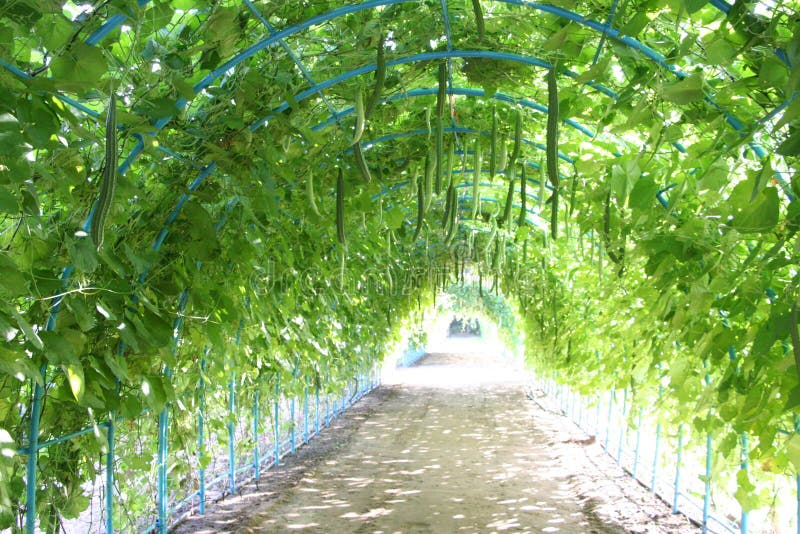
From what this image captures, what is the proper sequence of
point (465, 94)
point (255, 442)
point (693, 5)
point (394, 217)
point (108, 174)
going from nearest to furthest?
1. point (693, 5)
2. point (108, 174)
3. point (465, 94)
4. point (394, 217)
5. point (255, 442)

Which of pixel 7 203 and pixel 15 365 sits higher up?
pixel 7 203

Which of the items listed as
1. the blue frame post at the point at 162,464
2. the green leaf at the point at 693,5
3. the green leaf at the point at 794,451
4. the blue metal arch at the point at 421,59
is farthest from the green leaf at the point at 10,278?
the green leaf at the point at 794,451

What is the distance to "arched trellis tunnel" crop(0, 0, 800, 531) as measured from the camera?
Answer: 80.3 inches

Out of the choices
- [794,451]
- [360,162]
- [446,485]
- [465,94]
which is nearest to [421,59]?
[360,162]

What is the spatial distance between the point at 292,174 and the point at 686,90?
1983mm

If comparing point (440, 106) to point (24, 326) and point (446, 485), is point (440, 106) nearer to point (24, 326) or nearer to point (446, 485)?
point (24, 326)

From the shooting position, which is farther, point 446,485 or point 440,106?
point 446,485

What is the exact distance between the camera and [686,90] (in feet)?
6.80

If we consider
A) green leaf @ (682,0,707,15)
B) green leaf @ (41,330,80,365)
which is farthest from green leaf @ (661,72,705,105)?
green leaf @ (41,330,80,365)

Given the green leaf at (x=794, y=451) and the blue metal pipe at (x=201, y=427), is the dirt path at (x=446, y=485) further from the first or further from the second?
the green leaf at (x=794, y=451)

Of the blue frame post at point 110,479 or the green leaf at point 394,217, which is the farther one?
the green leaf at point 394,217

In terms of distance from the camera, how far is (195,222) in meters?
3.19

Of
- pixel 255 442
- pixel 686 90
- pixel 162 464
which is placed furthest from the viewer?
pixel 255 442

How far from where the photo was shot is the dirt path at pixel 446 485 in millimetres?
5363
